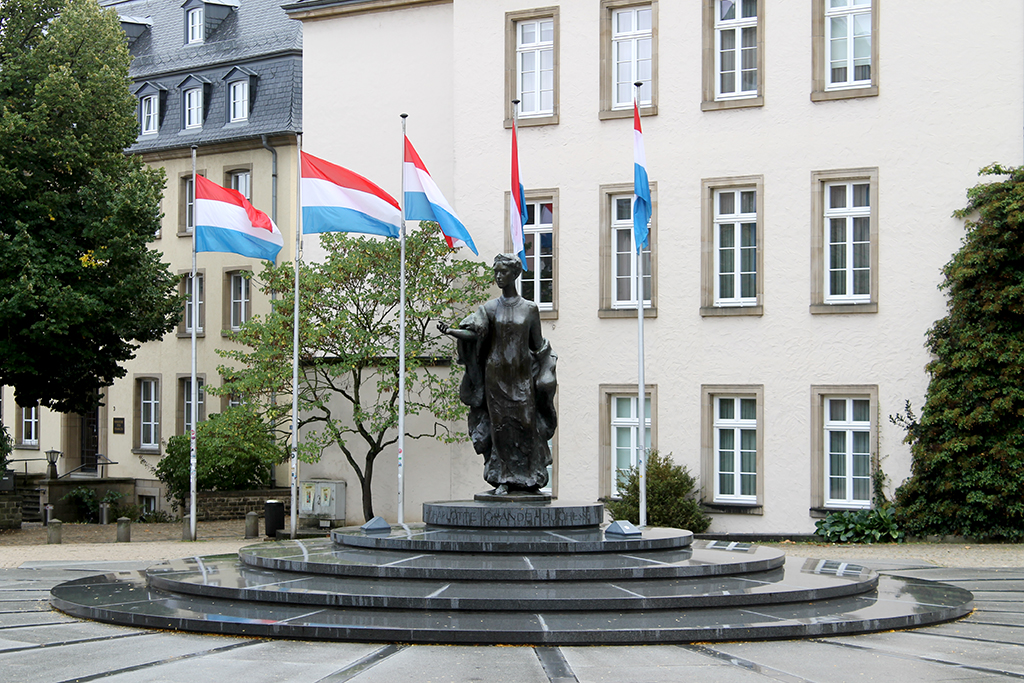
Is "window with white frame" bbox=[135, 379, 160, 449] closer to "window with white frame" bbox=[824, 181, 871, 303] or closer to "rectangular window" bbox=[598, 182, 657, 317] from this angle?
"rectangular window" bbox=[598, 182, 657, 317]

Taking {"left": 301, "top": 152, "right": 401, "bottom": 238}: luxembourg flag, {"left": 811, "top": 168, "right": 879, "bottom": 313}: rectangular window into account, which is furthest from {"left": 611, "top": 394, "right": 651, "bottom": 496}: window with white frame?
{"left": 301, "top": 152, "right": 401, "bottom": 238}: luxembourg flag

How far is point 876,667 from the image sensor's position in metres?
8.89

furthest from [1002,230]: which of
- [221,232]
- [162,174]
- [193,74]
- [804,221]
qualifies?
[193,74]

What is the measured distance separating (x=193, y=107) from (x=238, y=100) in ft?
6.19

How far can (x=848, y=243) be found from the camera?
22297mm

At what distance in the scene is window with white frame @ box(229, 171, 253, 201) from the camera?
1391 inches

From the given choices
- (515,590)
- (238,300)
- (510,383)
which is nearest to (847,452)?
(510,383)

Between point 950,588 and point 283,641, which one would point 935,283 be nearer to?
point 950,588

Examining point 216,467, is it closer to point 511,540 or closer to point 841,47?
point 841,47

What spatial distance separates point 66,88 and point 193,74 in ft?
43.8

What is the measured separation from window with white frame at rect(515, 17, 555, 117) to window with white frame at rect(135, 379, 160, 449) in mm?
17854

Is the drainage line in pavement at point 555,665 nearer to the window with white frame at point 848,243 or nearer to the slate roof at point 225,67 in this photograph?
the window with white frame at point 848,243

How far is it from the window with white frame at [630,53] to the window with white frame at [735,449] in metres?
6.09

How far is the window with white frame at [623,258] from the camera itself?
2395 cm
